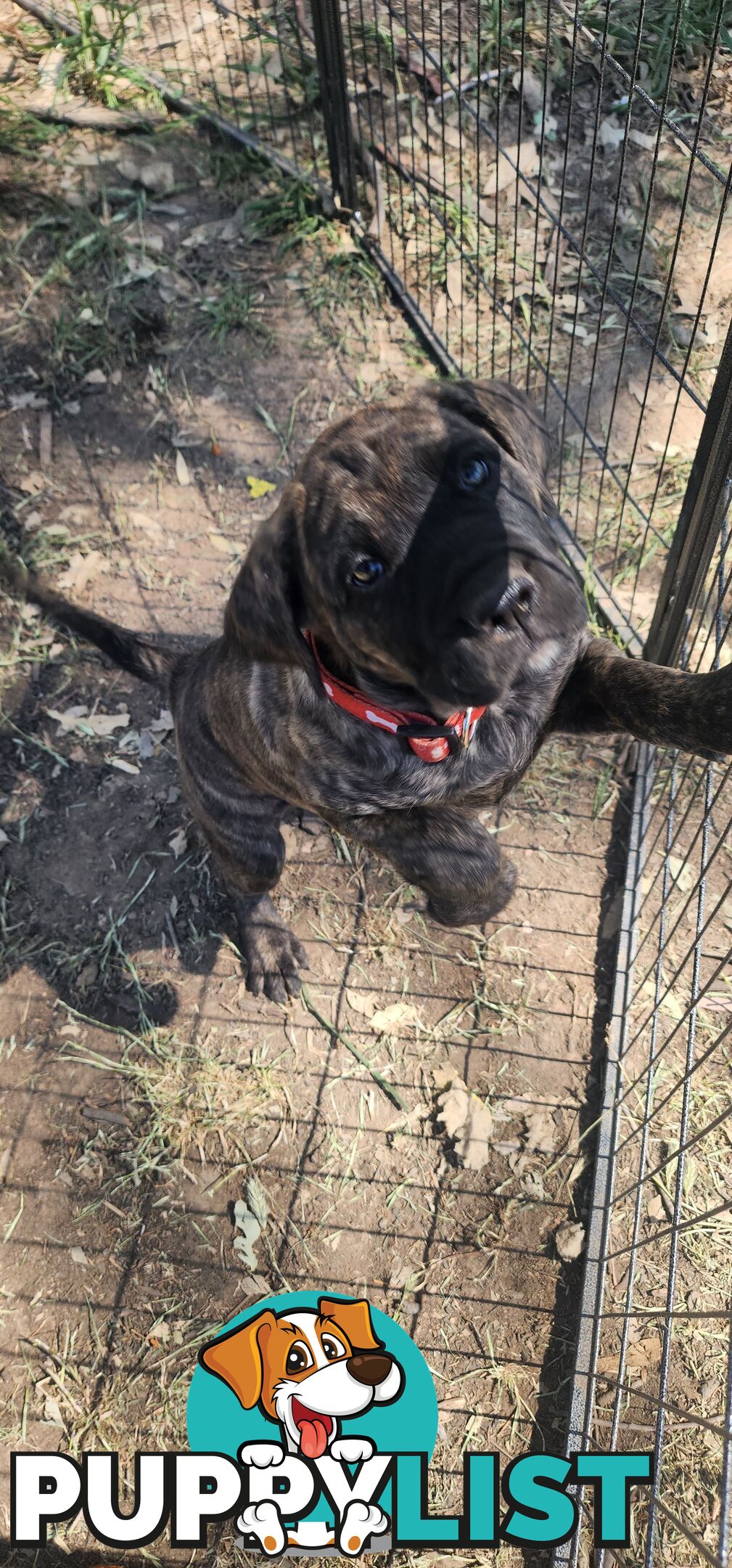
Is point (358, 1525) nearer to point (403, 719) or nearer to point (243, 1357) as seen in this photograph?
point (243, 1357)

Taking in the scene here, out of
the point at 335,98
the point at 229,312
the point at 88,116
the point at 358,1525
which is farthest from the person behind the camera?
the point at 88,116

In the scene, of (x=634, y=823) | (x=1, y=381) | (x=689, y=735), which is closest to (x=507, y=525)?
(x=689, y=735)

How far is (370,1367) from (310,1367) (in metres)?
0.20

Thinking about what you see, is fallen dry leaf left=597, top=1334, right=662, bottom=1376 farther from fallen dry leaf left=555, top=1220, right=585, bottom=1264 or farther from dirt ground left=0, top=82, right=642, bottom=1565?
fallen dry leaf left=555, top=1220, right=585, bottom=1264

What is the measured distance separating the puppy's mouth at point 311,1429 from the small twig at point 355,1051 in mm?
998

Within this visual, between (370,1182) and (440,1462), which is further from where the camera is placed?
(370,1182)

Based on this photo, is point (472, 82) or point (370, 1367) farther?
point (472, 82)

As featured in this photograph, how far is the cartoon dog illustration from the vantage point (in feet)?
10.2

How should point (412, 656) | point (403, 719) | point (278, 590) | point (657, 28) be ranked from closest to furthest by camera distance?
point (412, 656) → point (278, 590) → point (403, 719) → point (657, 28)

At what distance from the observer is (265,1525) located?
10.3 feet

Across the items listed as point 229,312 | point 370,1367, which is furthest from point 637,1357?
point 229,312

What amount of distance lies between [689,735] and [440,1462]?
2.40m

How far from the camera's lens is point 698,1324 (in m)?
3.25

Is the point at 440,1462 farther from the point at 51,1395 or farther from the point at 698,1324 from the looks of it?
the point at 51,1395
